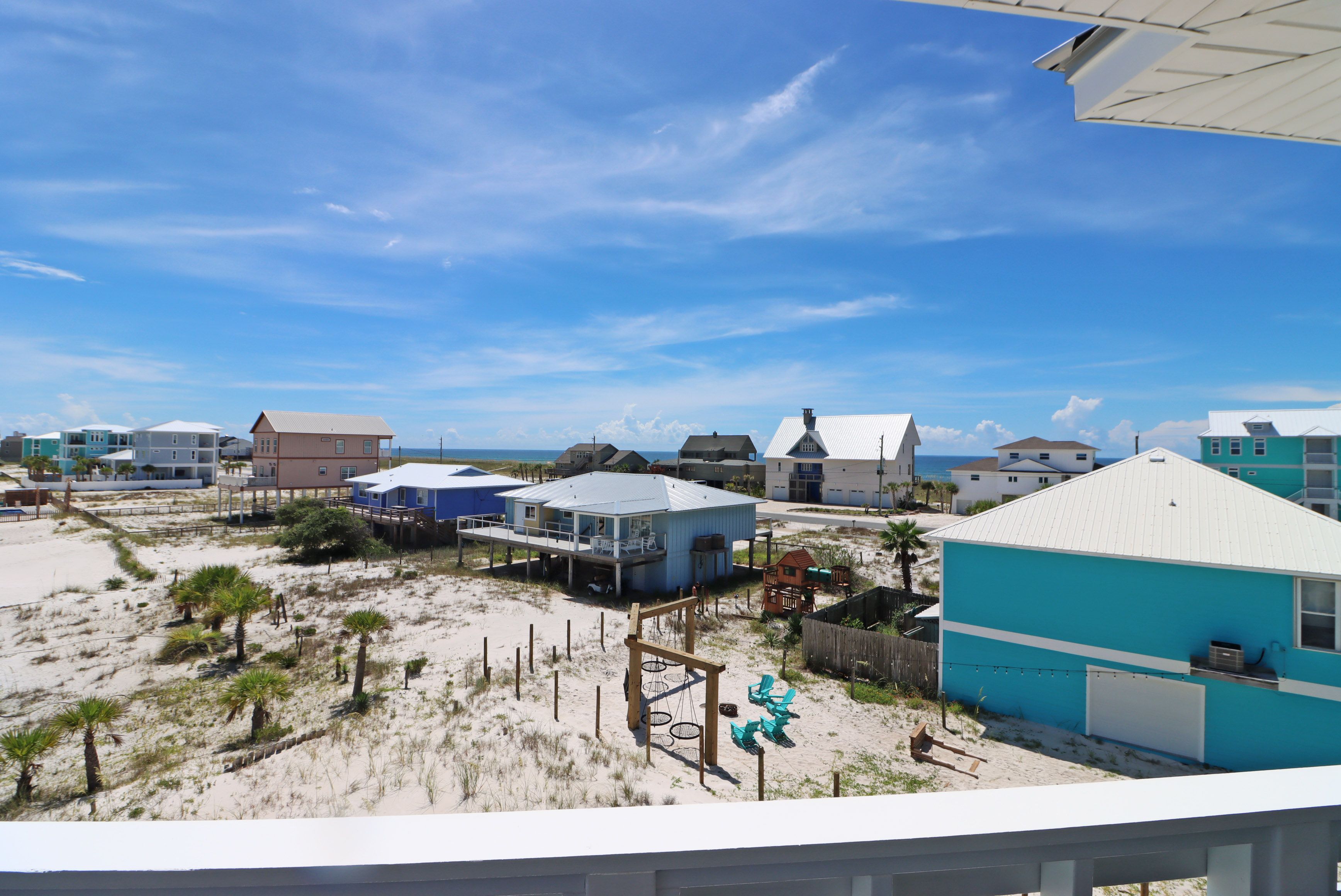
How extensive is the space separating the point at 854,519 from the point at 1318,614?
34.8 m

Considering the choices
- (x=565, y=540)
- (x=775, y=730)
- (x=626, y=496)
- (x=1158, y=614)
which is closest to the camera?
(x=1158, y=614)

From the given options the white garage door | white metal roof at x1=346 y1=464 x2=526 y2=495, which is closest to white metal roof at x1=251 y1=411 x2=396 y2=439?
white metal roof at x1=346 y1=464 x2=526 y2=495

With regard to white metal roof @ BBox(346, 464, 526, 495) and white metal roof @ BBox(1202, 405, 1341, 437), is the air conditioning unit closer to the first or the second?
white metal roof @ BBox(346, 464, 526, 495)

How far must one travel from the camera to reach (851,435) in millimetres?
59875

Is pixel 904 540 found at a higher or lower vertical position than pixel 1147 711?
higher

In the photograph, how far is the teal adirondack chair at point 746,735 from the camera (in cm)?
1315

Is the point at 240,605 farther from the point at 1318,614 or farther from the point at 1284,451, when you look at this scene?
the point at 1284,451

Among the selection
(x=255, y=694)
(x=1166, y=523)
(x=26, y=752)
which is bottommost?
(x=26, y=752)

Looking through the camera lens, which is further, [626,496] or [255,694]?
[626,496]

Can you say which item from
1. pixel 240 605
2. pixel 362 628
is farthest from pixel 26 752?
pixel 240 605

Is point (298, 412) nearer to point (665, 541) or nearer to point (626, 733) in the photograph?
point (665, 541)

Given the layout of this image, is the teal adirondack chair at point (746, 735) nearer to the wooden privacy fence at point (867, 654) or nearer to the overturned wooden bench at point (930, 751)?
the overturned wooden bench at point (930, 751)

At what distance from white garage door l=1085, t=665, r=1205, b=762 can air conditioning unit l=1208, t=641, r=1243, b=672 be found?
80 centimetres

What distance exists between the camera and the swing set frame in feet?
40.7
